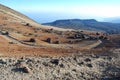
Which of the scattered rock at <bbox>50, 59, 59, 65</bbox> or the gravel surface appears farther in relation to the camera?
the scattered rock at <bbox>50, 59, 59, 65</bbox>

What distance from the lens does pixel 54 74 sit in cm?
3350

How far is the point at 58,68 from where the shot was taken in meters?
34.9

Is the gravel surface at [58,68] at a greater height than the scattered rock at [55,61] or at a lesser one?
lesser

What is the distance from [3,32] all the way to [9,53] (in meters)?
31.3

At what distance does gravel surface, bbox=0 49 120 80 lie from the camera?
3278 cm

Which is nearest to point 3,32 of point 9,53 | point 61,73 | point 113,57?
point 9,53

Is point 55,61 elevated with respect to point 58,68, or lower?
elevated

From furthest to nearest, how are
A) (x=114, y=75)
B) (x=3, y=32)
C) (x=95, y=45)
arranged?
(x=3, y=32) → (x=95, y=45) → (x=114, y=75)

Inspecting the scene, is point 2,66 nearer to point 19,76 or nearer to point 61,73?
point 19,76

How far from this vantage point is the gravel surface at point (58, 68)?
108ft

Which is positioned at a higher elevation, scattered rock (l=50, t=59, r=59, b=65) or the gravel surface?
scattered rock (l=50, t=59, r=59, b=65)

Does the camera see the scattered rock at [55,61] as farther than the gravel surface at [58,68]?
Yes

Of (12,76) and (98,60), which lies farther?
(98,60)

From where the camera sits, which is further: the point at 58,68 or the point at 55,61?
the point at 55,61
